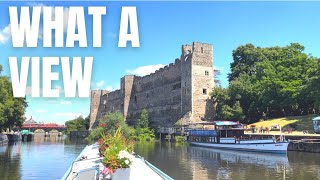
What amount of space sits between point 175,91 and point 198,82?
23.2ft

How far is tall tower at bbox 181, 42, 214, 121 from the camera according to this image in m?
56.5

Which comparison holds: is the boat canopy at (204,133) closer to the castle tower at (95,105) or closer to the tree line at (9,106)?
the tree line at (9,106)

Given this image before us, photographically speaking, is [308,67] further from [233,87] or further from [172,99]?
[172,99]

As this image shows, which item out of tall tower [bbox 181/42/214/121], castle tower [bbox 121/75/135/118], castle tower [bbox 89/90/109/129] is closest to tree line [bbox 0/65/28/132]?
tall tower [bbox 181/42/214/121]

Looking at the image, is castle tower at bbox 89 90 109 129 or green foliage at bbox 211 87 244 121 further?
castle tower at bbox 89 90 109 129

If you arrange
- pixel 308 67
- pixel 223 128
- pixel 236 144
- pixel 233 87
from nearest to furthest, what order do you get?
pixel 236 144 → pixel 223 128 → pixel 308 67 → pixel 233 87

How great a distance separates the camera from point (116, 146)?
8.62 metres

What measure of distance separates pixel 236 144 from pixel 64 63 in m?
22.9

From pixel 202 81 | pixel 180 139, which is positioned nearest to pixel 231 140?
pixel 180 139

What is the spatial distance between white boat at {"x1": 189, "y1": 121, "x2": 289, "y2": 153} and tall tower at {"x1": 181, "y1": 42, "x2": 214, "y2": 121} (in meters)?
9.37

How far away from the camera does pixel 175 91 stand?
208ft

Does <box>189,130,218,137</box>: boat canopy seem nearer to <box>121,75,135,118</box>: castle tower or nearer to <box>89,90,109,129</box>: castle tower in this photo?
<box>121,75,135,118</box>: castle tower

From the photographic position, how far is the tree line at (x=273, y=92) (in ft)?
152

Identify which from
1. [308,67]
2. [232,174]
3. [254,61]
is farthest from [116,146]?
[254,61]
